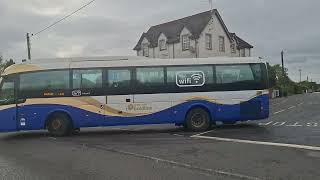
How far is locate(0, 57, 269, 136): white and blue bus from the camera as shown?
1995cm

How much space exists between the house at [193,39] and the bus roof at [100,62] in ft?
96.9

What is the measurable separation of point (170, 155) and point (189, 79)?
7.53 m

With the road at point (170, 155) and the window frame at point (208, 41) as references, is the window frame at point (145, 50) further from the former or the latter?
the road at point (170, 155)

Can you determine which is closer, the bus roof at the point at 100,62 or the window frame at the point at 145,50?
the bus roof at the point at 100,62

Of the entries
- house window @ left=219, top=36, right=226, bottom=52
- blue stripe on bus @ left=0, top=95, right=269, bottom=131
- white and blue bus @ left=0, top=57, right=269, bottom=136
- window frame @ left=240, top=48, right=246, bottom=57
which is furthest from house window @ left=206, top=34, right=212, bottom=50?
blue stripe on bus @ left=0, top=95, right=269, bottom=131

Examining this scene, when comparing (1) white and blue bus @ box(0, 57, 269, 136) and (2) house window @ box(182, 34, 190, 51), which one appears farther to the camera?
(2) house window @ box(182, 34, 190, 51)

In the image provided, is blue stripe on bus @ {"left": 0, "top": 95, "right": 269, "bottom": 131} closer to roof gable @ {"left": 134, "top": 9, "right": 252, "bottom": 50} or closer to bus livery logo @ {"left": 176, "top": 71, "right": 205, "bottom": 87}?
bus livery logo @ {"left": 176, "top": 71, "right": 205, "bottom": 87}

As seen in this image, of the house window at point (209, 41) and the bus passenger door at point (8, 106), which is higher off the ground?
the house window at point (209, 41)

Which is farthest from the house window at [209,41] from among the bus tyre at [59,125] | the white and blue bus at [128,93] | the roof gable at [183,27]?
the bus tyre at [59,125]

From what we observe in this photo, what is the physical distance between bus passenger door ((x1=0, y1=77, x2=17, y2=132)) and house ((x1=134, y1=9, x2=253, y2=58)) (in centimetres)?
3153

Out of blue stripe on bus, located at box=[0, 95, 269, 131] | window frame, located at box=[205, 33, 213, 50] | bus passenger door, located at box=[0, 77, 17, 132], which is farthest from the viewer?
window frame, located at box=[205, 33, 213, 50]

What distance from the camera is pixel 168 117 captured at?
20359 mm

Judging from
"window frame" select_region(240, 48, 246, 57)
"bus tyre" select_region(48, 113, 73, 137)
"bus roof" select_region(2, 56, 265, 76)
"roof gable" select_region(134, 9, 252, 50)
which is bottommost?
"bus tyre" select_region(48, 113, 73, 137)

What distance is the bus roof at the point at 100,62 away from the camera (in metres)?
20.2
